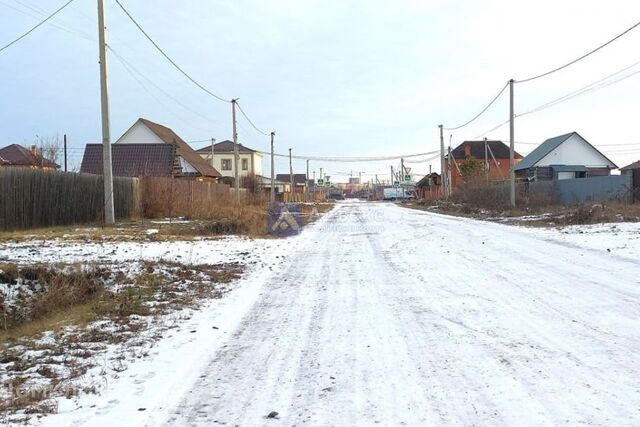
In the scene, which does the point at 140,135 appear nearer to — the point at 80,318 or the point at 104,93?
the point at 104,93

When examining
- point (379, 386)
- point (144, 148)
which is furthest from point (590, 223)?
point (144, 148)

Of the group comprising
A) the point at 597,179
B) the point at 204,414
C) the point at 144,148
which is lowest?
the point at 204,414

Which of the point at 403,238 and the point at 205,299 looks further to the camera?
the point at 403,238

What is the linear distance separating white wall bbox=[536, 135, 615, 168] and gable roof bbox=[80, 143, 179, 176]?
3856 cm

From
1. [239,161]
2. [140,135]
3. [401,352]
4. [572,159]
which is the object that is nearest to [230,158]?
[239,161]

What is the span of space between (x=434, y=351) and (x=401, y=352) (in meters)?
0.34

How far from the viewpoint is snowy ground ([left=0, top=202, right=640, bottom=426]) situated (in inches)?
166

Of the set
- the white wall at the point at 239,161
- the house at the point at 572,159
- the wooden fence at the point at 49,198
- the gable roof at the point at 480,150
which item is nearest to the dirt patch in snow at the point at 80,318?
the wooden fence at the point at 49,198

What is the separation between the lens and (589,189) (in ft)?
108

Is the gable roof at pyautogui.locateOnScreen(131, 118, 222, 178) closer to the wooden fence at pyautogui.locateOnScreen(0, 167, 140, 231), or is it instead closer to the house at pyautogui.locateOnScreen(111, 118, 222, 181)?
the house at pyautogui.locateOnScreen(111, 118, 222, 181)

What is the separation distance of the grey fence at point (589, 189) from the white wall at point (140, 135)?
3460cm

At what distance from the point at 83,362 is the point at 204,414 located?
1.94m

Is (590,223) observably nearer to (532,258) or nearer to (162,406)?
(532,258)

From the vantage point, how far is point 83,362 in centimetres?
549
